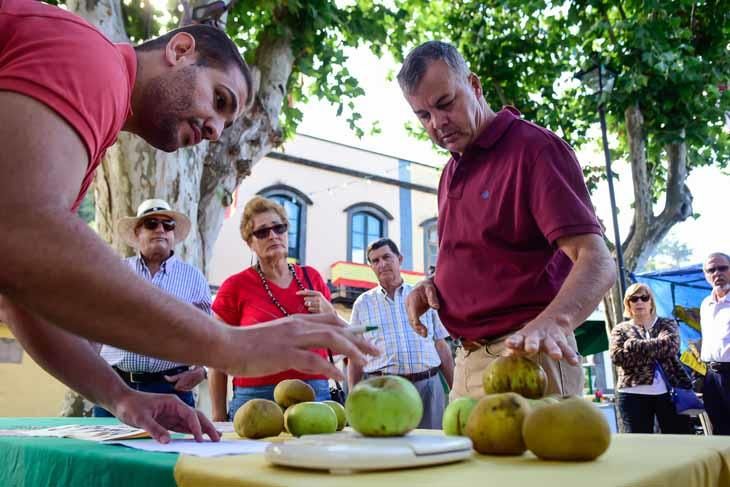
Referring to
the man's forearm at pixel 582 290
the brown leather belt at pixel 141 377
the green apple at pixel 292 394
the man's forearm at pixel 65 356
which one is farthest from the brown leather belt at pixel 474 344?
the brown leather belt at pixel 141 377

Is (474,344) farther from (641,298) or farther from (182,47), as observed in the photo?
(641,298)

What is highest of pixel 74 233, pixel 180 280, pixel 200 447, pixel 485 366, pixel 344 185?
pixel 344 185

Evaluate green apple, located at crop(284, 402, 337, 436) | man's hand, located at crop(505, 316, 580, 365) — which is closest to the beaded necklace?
green apple, located at crop(284, 402, 337, 436)

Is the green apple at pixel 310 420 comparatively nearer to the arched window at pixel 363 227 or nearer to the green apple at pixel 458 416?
the green apple at pixel 458 416

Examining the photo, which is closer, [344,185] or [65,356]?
[65,356]

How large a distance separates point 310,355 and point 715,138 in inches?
430

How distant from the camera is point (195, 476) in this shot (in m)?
1.04

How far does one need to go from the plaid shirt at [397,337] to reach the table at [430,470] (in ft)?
13.0

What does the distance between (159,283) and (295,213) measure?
1199cm

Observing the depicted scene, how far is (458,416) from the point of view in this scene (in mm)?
1425

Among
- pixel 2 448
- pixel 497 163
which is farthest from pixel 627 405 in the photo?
pixel 2 448

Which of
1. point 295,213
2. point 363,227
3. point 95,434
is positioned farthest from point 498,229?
point 363,227

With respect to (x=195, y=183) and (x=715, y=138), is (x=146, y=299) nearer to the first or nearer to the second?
(x=195, y=183)

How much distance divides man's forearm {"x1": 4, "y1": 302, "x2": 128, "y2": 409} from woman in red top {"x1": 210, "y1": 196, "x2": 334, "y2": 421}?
1.79 metres
